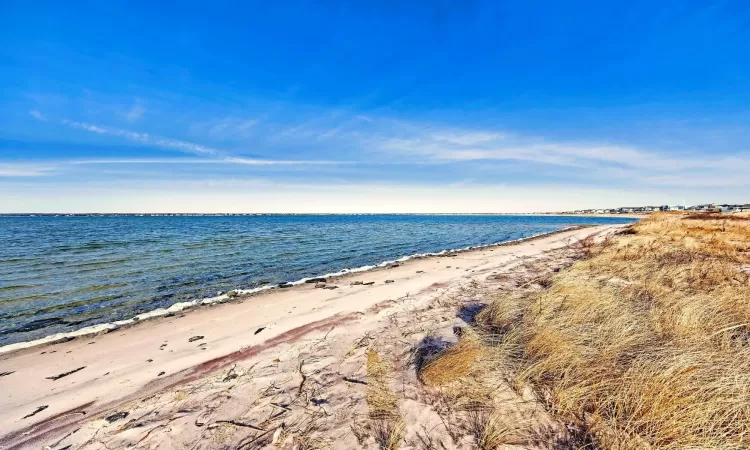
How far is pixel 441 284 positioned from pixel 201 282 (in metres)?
10.4

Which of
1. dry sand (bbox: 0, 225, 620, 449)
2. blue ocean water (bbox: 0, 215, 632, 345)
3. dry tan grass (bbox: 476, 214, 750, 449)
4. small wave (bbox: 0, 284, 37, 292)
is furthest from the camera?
small wave (bbox: 0, 284, 37, 292)

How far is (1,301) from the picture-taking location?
1066 cm

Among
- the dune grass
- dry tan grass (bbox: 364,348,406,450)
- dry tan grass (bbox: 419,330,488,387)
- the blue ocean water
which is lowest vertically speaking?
the blue ocean water

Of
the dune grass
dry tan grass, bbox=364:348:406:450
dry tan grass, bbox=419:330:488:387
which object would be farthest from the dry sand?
the dune grass

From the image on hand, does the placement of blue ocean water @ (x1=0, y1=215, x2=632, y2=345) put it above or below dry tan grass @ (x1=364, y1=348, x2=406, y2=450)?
below

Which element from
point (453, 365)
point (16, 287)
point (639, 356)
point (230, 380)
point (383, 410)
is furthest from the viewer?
point (16, 287)

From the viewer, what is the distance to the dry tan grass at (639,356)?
3.11m

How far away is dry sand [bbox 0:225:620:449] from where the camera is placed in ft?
12.5

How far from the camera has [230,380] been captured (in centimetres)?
514

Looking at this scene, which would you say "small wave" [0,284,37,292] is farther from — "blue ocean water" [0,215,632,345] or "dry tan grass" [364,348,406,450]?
"dry tan grass" [364,348,406,450]

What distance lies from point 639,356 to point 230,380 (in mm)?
6152

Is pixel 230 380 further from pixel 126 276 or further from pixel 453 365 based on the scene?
pixel 126 276

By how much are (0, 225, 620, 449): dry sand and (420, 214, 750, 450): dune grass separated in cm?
65

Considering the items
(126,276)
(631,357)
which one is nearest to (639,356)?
(631,357)
